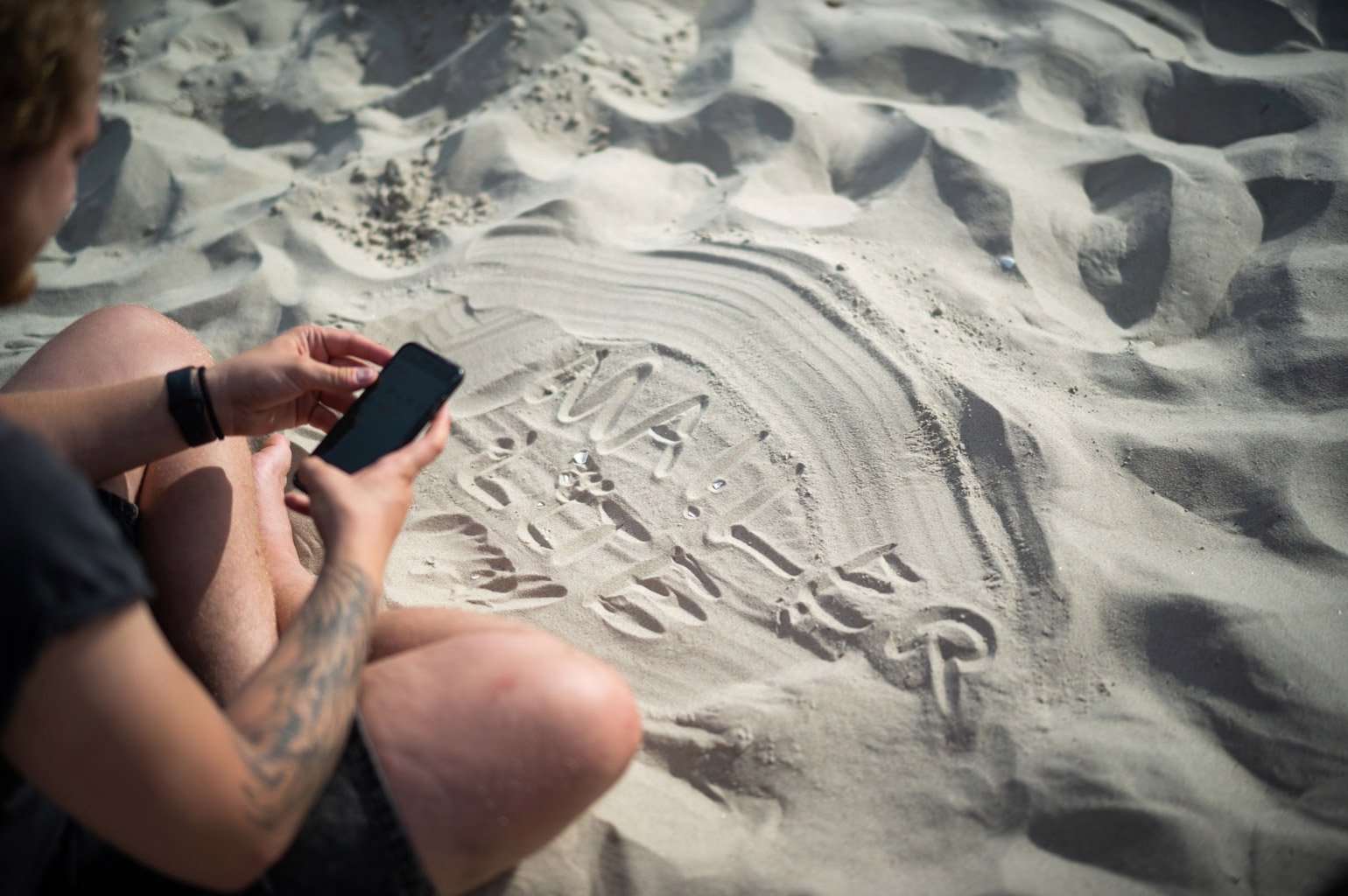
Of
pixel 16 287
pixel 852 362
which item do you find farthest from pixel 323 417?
pixel 852 362

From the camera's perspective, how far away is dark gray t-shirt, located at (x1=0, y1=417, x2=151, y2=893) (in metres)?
0.87

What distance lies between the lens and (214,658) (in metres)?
1.61

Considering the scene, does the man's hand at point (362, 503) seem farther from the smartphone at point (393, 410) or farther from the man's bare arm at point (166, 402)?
the man's bare arm at point (166, 402)

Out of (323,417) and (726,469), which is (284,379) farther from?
(726,469)

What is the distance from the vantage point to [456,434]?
242cm

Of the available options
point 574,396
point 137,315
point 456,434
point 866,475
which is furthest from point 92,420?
point 866,475

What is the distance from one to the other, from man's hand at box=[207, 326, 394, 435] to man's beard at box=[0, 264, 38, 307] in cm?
49

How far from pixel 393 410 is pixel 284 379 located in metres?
0.21

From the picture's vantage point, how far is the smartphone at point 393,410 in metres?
1.61

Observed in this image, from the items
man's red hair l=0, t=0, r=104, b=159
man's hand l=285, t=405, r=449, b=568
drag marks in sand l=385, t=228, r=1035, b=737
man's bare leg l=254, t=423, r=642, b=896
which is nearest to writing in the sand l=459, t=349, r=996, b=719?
drag marks in sand l=385, t=228, r=1035, b=737

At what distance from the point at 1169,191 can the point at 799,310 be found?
1182 millimetres

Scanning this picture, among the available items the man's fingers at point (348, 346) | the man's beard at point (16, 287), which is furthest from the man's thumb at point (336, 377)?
the man's beard at point (16, 287)

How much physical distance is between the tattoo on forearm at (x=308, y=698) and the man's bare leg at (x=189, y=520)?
52 centimetres

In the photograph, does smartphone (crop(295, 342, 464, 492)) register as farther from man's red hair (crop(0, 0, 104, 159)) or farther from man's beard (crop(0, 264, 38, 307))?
man's red hair (crop(0, 0, 104, 159))
